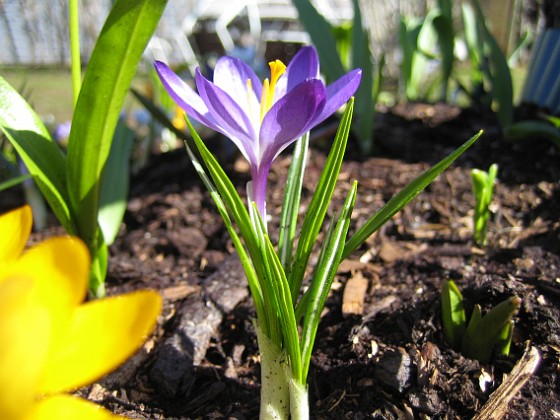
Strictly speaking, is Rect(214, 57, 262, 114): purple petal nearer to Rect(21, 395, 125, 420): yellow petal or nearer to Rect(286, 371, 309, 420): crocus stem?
Rect(286, 371, 309, 420): crocus stem

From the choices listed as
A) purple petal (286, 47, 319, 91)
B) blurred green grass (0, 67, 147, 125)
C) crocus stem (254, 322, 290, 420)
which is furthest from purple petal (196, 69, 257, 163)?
blurred green grass (0, 67, 147, 125)

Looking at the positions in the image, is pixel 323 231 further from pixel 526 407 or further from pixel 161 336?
pixel 526 407

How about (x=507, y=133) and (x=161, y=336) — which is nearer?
(x=161, y=336)

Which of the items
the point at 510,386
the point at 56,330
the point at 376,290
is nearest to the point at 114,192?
the point at 376,290

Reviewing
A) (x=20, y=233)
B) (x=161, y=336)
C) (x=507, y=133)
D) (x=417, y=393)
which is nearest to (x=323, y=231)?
(x=161, y=336)

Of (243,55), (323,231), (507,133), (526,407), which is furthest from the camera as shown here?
(243,55)

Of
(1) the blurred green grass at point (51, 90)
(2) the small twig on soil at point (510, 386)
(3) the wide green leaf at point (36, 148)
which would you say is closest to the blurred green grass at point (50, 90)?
(1) the blurred green grass at point (51, 90)
